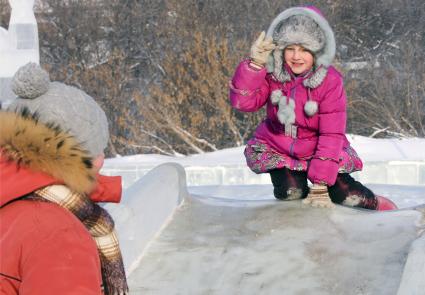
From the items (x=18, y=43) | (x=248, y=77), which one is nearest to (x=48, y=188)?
(x=248, y=77)

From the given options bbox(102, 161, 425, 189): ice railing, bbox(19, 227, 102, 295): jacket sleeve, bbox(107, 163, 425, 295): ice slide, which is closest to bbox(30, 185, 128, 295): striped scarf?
bbox(19, 227, 102, 295): jacket sleeve

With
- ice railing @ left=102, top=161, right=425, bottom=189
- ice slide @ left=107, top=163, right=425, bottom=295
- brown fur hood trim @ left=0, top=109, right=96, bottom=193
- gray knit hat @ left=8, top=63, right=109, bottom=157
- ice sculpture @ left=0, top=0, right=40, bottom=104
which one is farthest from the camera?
ice sculpture @ left=0, top=0, right=40, bottom=104

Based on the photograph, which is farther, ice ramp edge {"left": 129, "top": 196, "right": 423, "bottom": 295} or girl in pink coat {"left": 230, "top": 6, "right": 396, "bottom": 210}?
girl in pink coat {"left": 230, "top": 6, "right": 396, "bottom": 210}

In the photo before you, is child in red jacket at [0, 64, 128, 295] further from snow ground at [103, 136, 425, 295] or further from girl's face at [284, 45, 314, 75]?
girl's face at [284, 45, 314, 75]

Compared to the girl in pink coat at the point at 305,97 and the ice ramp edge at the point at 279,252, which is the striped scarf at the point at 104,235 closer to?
the ice ramp edge at the point at 279,252

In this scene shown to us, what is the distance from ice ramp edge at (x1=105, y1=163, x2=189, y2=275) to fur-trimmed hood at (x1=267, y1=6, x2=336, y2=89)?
710 mm

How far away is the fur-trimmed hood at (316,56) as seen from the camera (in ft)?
10.7

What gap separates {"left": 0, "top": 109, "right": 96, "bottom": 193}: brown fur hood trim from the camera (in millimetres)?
1271

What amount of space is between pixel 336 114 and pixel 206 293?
1.09 metres

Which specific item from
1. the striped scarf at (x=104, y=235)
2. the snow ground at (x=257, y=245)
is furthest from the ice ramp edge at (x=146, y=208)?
the striped scarf at (x=104, y=235)

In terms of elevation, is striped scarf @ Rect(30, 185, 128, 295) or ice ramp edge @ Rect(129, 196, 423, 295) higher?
striped scarf @ Rect(30, 185, 128, 295)

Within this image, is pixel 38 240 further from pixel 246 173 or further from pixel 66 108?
pixel 246 173

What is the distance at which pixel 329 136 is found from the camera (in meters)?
3.29

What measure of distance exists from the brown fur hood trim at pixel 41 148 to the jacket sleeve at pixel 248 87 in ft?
6.64
